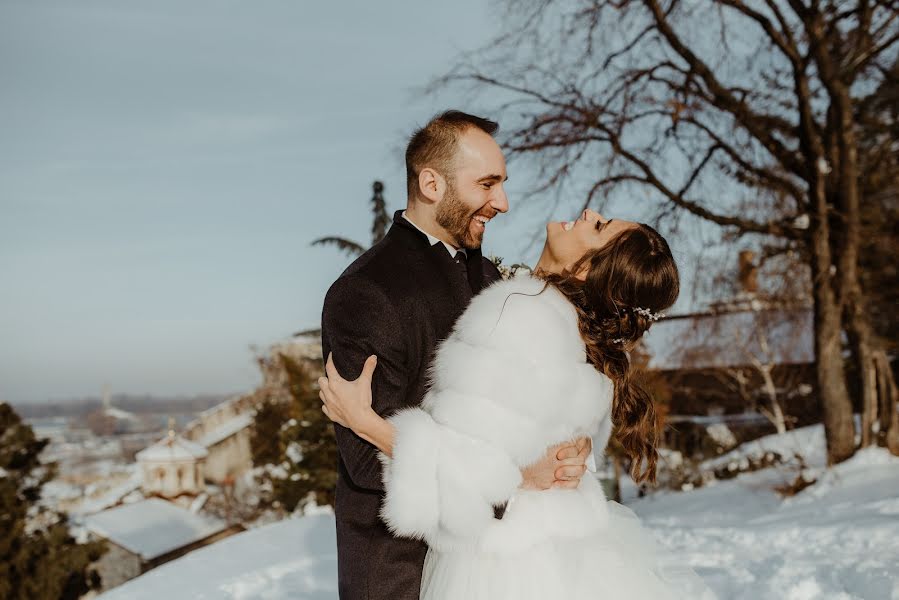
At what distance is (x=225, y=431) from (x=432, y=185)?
33.2 m

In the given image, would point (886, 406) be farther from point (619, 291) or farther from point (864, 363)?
point (619, 291)

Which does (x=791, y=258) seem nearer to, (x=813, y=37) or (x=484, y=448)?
(x=813, y=37)

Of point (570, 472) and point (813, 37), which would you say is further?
point (813, 37)

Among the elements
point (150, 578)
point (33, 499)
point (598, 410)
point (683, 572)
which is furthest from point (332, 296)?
point (33, 499)

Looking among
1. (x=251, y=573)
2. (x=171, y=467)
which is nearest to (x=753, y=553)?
(x=251, y=573)

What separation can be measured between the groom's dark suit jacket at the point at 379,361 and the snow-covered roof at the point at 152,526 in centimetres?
2166

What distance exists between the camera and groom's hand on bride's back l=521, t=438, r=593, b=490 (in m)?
2.27

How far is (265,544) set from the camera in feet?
19.5

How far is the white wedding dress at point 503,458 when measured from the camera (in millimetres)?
2092

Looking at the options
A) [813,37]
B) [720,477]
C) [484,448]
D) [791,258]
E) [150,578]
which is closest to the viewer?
[484,448]

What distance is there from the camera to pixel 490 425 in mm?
2078

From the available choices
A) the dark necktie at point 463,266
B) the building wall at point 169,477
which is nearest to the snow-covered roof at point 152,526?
the building wall at point 169,477

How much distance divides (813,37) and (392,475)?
8781 millimetres

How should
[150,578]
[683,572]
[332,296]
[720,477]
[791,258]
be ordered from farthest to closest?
1. [720,477]
2. [791,258]
3. [150,578]
4. [683,572]
5. [332,296]
